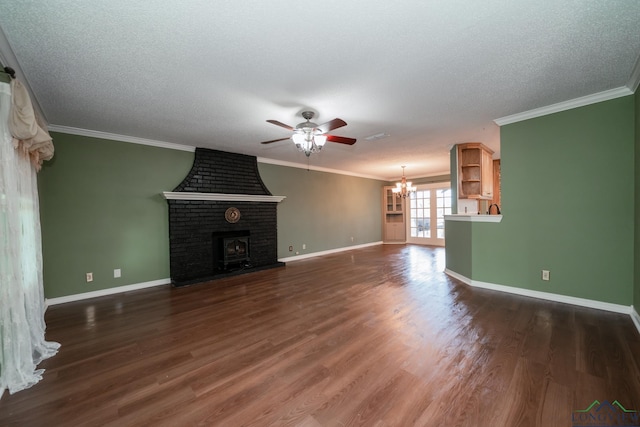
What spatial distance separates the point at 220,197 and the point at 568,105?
5409 mm

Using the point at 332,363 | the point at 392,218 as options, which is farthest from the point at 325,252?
the point at 332,363

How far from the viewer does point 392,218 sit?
903 centimetres

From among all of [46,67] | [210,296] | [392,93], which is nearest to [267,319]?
[210,296]

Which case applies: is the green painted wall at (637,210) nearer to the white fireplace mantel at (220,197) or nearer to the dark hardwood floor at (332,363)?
the dark hardwood floor at (332,363)

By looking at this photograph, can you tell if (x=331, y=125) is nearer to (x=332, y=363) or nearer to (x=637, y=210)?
(x=332, y=363)

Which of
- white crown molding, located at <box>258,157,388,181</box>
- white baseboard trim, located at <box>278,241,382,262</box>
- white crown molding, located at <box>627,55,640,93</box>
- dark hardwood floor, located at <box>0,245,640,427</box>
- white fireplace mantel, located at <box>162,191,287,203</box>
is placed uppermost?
white crown molding, located at <box>627,55,640,93</box>

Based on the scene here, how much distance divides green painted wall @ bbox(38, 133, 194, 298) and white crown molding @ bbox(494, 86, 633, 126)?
17.6 feet

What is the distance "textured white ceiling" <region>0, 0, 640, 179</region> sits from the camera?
1.56 metres

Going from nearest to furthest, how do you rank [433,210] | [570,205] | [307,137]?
[307,137] < [570,205] < [433,210]

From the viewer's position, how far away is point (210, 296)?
3.60 m

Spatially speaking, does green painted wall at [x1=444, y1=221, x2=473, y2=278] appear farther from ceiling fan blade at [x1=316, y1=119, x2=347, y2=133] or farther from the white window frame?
the white window frame

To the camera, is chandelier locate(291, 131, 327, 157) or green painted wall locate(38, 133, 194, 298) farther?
green painted wall locate(38, 133, 194, 298)

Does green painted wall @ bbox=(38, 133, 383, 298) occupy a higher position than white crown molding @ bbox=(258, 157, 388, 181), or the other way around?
white crown molding @ bbox=(258, 157, 388, 181)

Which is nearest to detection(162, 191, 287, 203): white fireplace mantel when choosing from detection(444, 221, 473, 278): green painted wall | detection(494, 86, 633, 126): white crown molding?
detection(444, 221, 473, 278): green painted wall
